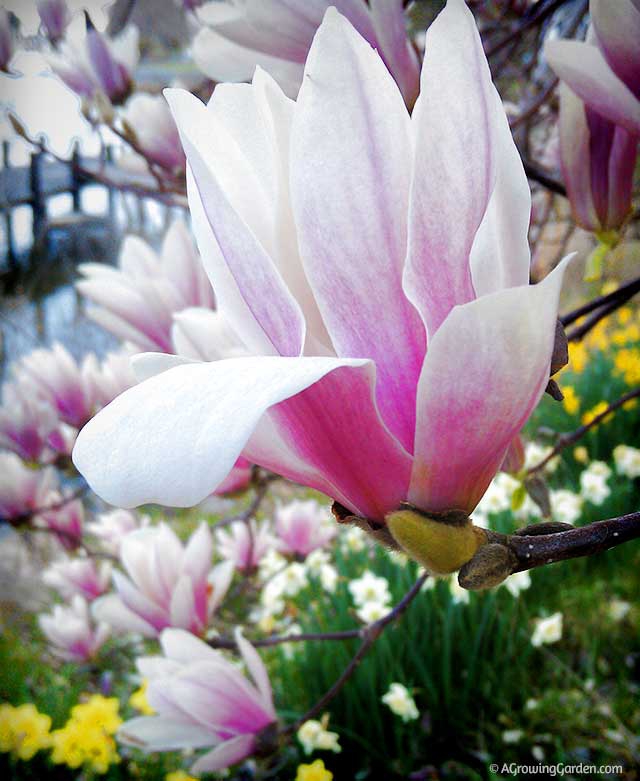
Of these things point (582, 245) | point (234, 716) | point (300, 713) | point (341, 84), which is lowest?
point (582, 245)

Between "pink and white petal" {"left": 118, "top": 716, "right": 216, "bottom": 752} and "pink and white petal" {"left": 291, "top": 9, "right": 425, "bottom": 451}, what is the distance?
19.2 inches

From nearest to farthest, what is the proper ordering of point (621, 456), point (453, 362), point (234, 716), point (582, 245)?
point (453, 362) → point (234, 716) → point (621, 456) → point (582, 245)

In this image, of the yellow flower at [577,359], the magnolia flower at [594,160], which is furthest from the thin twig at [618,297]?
the yellow flower at [577,359]

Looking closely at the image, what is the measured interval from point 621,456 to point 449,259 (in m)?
1.34

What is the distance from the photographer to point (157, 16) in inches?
46.9

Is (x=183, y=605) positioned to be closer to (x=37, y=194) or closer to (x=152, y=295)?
(x=152, y=295)

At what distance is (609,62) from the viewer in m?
0.27

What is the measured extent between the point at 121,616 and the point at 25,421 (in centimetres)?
37

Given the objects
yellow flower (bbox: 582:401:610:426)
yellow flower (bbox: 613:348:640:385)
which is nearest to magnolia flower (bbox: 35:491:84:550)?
yellow flower (bbox: 582:401:610:426)

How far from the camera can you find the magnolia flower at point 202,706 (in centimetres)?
52

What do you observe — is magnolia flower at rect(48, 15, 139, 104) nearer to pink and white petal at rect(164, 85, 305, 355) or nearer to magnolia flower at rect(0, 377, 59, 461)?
magnolia flower at rect(0, 377, 59, 461)

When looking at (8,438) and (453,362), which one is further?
(8,438)

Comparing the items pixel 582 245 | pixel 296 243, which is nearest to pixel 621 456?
pixel 296 243

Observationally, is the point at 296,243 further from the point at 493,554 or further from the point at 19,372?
the point at 19,372
